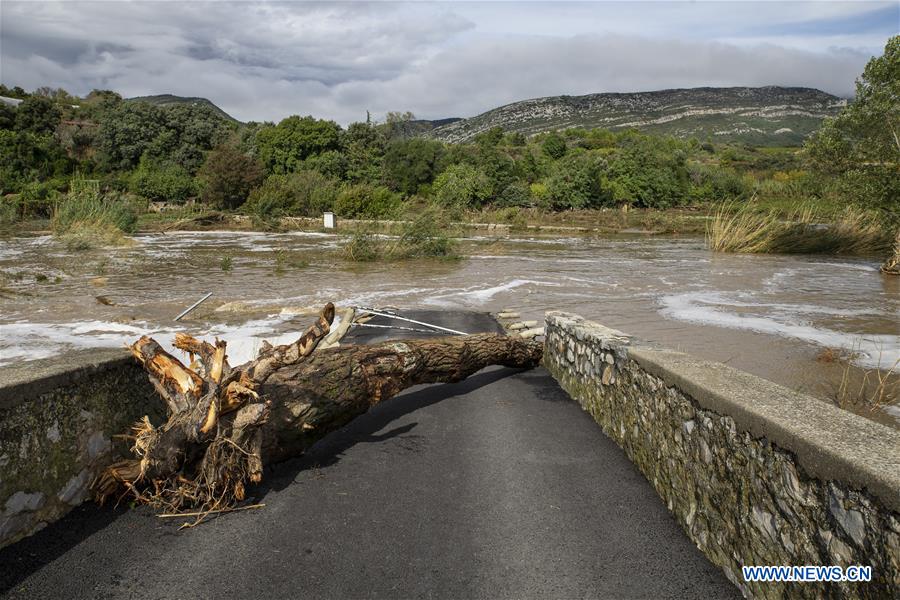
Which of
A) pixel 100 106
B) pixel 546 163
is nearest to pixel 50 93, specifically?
pixel 100 106

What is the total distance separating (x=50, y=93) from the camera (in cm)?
7006

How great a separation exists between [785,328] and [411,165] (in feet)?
131

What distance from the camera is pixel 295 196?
119ft

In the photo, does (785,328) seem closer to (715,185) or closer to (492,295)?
(492,295)

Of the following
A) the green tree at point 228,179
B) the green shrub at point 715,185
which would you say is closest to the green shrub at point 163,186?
the green tree at point 228,179

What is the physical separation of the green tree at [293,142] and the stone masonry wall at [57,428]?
44.4 metres

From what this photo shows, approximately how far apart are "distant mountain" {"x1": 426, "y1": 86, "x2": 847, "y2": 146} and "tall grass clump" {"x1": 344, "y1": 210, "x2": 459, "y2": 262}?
7702cm

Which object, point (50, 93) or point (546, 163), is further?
point (50, 93)

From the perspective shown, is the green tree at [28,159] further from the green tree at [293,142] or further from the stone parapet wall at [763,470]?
the stone parapet wall at [763,470]

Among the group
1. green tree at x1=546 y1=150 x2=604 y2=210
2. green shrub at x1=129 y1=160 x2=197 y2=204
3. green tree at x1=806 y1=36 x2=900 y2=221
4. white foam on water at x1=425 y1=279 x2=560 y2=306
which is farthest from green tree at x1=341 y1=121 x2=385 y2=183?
green tree at x1=806 y1=36 x2=900 y2=221

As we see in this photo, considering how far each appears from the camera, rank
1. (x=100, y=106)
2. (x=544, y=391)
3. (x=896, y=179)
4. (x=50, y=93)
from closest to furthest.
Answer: (x=544, y=391), (x=896, y=179), (x=100, y=106), (x=50, y=93)

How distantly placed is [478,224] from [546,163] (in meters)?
20.0

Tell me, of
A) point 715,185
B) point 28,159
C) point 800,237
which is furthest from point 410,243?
point 28,159

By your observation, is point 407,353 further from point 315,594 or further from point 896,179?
point 896,179
